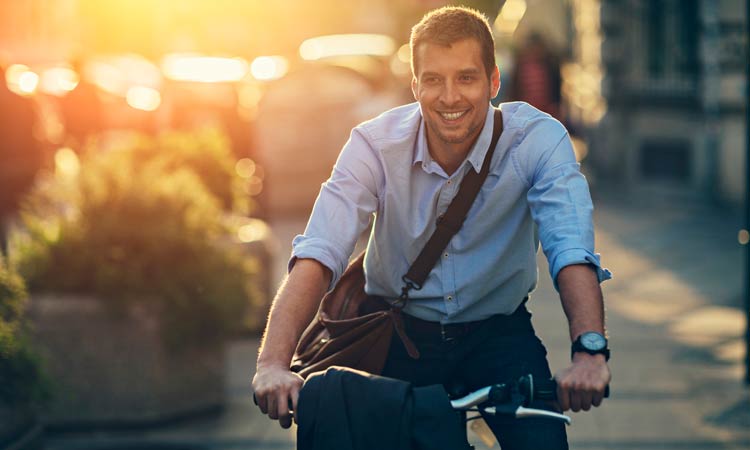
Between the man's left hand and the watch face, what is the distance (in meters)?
0.06

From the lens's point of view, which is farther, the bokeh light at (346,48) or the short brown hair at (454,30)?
the bokeh light at (346,48)

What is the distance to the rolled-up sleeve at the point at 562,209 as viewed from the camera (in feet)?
10.8

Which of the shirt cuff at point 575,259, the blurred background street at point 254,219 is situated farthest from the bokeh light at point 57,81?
the shirt cuff at point 575,259

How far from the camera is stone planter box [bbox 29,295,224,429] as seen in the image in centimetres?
660

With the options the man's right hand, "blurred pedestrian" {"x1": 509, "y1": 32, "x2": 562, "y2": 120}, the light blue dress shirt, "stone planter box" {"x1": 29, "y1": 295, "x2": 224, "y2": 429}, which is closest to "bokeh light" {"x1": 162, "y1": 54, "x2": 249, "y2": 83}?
"blurred pedestrian" {"x1": 509, "y1": 32, "x2": 562, "y2": 120}

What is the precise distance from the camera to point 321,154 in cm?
1497

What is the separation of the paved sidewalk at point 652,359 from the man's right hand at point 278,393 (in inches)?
135

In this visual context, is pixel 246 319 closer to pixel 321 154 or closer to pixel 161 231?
pixel 161 231

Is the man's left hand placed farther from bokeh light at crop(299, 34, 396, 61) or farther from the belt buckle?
bokeh light at crop(299, 34, 396, 61)

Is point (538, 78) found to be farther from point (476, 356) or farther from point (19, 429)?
point (476, 356)

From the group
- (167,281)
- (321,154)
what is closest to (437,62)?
(167,281)

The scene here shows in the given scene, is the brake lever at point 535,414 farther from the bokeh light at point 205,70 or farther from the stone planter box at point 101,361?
the bokeh light at point 205,70

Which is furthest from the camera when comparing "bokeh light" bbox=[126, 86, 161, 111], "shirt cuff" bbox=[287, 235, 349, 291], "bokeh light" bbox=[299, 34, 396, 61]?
"bokeh light" bbox=[299, 34, 396, 61]

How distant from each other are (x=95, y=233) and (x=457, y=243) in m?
3.46
